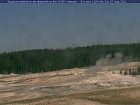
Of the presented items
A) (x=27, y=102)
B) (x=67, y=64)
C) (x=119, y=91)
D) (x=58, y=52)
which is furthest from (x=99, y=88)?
(x=58, y=52)

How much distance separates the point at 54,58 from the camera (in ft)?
216

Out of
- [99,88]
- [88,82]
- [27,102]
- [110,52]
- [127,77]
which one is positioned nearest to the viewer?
[27,102]

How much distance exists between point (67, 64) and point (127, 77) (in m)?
30.4

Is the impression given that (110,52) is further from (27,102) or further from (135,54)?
(27,102)

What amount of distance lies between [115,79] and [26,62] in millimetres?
34095

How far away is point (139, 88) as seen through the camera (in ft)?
81.7

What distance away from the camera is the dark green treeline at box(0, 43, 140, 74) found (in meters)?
59.4

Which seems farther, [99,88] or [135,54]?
[135,54]

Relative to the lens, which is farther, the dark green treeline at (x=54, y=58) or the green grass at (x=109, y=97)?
the dark green treeline at (x=54, y=58)

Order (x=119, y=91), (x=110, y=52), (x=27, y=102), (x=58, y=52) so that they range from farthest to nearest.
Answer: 1. (x=58, y=52)
2. (x=110, y=52)
3. (x=119, y=91)
4. (x=27, y=102)

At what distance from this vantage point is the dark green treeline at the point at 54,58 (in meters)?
59.4

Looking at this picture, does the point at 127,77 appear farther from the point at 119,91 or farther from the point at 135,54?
the point at 135,54

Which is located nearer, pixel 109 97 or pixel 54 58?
pixel 109 97

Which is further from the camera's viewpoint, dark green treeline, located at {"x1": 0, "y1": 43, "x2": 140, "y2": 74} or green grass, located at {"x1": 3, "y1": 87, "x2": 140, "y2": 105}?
dark green treeline, located at {"x1": 0, "y1": 43, "x2": 140, "y2": 74}
